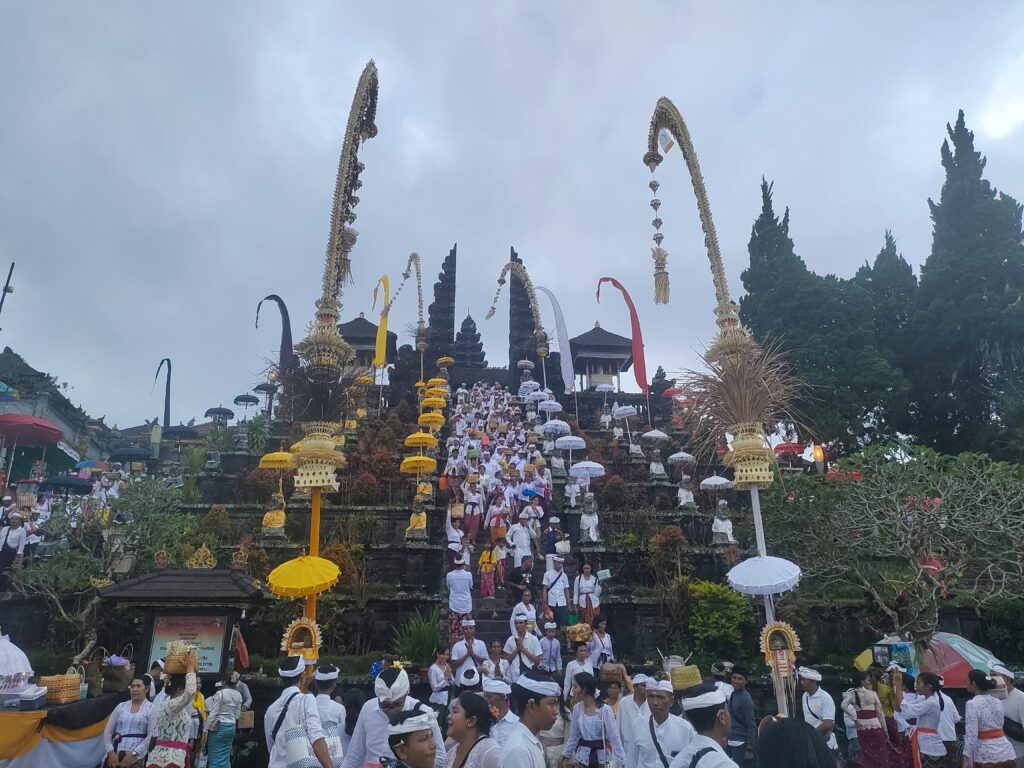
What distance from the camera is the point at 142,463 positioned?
96.3 ft

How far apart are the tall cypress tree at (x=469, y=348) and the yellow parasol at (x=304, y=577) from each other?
34.6 meters

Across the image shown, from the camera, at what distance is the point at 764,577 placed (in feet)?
26.9

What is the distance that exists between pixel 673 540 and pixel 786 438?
13936mm

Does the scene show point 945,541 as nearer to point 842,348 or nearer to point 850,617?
point 850,617

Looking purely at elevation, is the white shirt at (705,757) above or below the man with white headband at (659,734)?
above

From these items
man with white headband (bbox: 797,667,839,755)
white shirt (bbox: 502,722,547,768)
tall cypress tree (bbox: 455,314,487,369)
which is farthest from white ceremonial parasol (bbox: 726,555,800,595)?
tall cypress tree (bbox: 455,314,487,369)

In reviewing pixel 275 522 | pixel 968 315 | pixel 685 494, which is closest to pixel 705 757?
pixel 275 522

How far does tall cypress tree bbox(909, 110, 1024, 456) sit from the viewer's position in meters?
22.6

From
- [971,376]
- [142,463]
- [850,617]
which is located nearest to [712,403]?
[850,617]

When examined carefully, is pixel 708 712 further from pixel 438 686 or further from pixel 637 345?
pixel 637 345

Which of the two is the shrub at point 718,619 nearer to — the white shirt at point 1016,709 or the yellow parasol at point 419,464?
the white shirt at point 1016,709

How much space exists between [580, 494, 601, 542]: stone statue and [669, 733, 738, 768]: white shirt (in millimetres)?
11758

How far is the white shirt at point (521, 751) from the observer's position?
3.73m

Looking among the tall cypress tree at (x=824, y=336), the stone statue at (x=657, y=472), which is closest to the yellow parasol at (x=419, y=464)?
the stone statue at (x=657, y=472)
